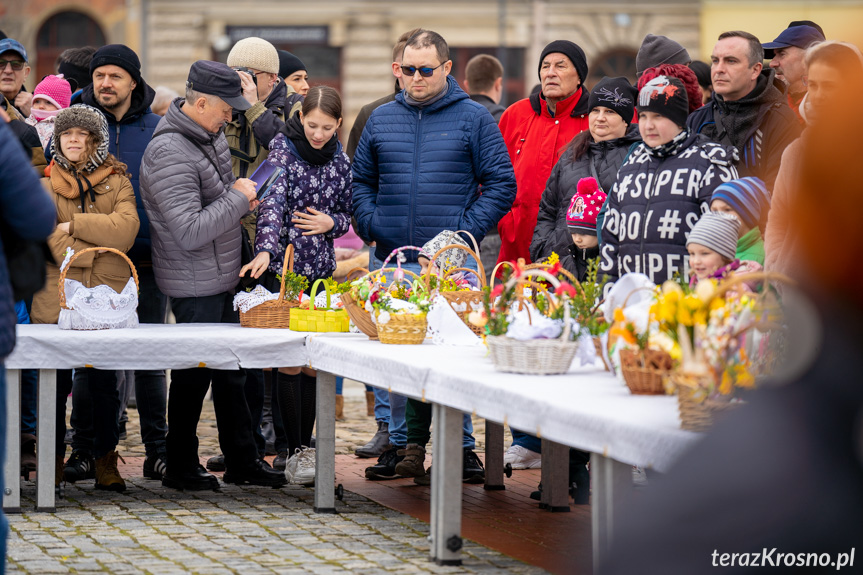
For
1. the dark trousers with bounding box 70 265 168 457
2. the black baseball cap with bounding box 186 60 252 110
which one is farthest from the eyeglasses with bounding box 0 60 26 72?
the black baseball cap with bounding box 186 60 252 110

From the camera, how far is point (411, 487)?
235 inches

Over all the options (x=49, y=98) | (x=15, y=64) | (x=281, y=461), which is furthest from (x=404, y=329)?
(x=15, y=64)

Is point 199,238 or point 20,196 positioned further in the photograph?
point 199,238

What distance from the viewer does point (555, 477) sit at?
17.6 feet

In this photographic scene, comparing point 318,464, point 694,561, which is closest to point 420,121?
point 318,464

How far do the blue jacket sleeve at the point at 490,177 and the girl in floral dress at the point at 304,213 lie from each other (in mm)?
666

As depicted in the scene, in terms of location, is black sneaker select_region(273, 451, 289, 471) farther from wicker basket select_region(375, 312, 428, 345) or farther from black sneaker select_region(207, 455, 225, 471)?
wicker basket select_region(375, 312, 428, 345)

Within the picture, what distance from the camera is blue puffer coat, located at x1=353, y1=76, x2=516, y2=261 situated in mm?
6203

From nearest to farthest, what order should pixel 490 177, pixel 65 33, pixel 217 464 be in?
pixel 490 177, pixel 217 464, pixel 65 33

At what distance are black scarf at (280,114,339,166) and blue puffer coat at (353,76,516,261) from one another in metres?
0.40

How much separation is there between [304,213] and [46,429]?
166 cm

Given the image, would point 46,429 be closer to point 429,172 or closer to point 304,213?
point 304,213

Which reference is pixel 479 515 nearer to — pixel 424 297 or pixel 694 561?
pixel 424 297

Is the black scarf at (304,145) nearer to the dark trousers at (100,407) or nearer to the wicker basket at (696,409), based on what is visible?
the dark trousers at (100,407)
